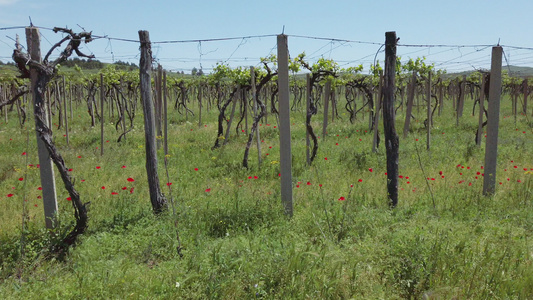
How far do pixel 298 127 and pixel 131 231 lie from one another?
1134 cm

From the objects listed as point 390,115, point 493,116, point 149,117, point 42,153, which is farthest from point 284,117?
point 493,116

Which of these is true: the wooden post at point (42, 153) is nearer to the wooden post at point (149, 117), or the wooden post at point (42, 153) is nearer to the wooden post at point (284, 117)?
the wooden post at point (149, 117)

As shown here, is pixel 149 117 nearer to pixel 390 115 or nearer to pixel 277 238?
pixel 277 238

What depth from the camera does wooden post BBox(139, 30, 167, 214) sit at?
5504 mm

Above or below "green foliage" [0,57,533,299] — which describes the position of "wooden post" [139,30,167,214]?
above

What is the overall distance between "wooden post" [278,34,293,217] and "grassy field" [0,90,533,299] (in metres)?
0.28

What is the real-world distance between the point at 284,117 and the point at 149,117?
2.09 metres

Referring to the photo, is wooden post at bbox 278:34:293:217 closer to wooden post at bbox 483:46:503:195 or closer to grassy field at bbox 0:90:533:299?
grassy field at bbox 0:90:533:299

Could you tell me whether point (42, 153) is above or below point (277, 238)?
above

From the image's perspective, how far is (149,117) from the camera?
5.65m

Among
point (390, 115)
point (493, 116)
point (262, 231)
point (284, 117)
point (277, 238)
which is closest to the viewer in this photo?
point (277, 238)

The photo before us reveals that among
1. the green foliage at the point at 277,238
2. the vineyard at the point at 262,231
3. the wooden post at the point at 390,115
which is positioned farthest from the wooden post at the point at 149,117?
the wooden post at the point at 390,115

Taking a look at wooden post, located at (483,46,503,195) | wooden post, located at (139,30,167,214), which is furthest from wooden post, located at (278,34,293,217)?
wooden post, located at (483,46,503,195)

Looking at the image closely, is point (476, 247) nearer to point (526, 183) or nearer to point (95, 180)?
point (526, 183)
